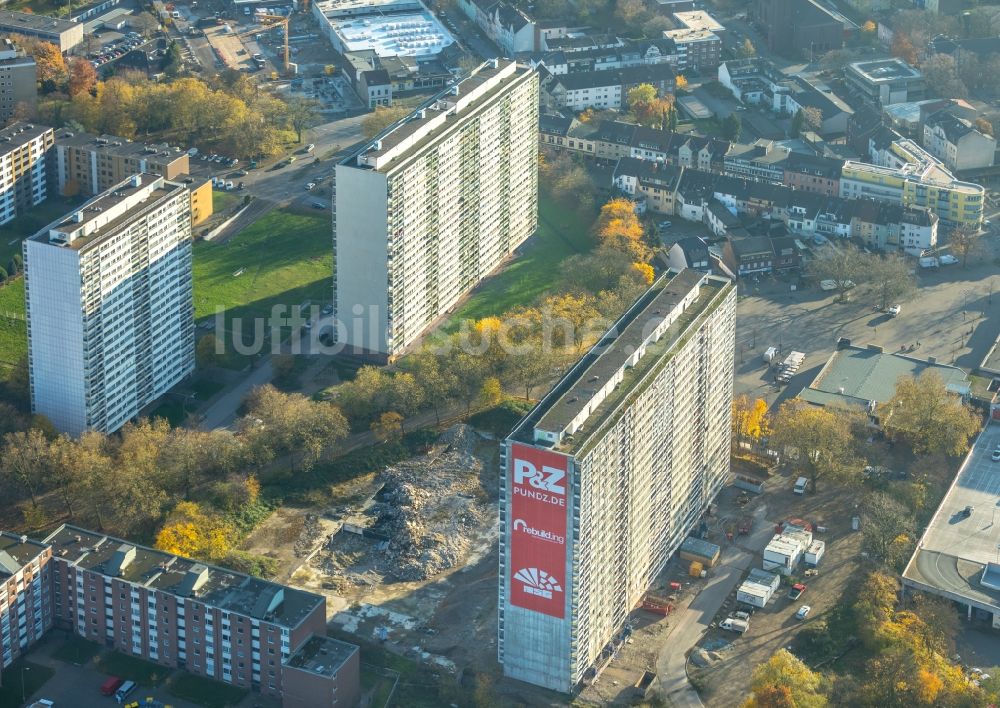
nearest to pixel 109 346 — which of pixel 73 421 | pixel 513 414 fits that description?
pixel 73 421

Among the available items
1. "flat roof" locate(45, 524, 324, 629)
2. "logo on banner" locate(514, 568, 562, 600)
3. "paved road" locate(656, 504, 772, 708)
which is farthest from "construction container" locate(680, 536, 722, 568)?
"flat roof" locate(45, 524, 324, 629)

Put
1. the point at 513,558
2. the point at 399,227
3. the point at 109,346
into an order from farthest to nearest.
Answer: the point at 399,227 → the point at 109,346 → the point at 513,558

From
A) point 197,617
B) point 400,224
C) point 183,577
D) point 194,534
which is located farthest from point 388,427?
point 197,617

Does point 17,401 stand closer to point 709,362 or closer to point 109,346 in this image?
point 109,346

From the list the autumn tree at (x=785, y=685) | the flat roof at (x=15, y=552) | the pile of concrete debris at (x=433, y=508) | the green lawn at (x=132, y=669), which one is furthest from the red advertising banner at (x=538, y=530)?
the flat roof at (x=15, y=552)

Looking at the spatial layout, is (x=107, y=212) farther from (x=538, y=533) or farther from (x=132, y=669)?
(x=538, y=533)
